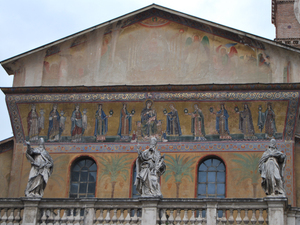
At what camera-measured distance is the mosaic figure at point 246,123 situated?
22.3 m

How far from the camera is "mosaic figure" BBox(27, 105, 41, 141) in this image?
76.2 ft

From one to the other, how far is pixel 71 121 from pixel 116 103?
150 cm

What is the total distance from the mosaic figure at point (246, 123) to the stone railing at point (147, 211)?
16.2ft

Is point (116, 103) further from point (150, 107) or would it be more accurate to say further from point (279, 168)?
point (279, 168)

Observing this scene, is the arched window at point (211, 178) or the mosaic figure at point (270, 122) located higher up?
the mosaic figure at point (270, 122)

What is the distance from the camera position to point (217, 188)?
22.0 meters

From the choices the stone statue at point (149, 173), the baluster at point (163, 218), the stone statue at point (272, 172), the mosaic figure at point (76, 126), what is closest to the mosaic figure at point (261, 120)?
the stone statue at point (272, 172)

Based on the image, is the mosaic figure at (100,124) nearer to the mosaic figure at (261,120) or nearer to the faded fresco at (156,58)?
the faded fresco at (156,58)

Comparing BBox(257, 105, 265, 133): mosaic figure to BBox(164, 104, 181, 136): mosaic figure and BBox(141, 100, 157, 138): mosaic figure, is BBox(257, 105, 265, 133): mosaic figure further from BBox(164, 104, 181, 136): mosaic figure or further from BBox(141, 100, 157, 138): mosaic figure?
BBox(141, 100, 157, 138): mosaic figure

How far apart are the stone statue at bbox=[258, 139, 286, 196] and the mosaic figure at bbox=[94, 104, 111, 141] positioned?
262 inches

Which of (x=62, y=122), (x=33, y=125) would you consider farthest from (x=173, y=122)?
(x=33, y=125)

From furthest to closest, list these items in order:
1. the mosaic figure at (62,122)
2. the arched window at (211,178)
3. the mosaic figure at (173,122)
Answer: the mosaic figure at (62,122) < the mosaic figure at (173,122) < the arched window at (211,178)

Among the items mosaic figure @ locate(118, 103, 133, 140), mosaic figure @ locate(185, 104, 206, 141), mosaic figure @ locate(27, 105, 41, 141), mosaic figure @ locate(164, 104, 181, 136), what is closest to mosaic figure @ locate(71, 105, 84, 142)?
mosaic figure @ locate(27, 105, 41, 141)

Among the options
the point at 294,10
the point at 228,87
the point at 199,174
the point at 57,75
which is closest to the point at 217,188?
the point at 199,174
